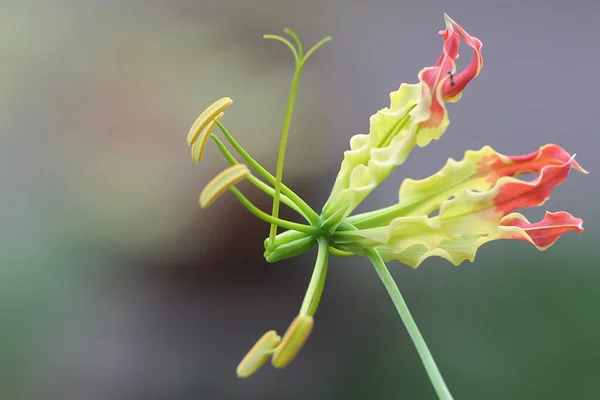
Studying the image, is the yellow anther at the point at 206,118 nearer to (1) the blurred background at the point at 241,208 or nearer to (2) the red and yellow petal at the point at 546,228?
(2) the red and yellow petal at the point at 546,228

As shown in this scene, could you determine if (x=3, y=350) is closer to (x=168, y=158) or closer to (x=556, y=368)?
(x=168, y=158)

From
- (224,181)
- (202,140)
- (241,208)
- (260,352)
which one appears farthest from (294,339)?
(241,208)

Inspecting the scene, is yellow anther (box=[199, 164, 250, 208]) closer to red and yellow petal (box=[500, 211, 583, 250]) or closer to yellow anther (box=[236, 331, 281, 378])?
yellow anther (box=[236, 331, 281, 378])

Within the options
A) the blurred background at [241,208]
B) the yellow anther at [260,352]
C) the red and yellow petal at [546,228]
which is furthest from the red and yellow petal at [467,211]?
the blurred background at [241,208]

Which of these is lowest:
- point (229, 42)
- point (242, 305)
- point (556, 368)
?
point (556, 368)

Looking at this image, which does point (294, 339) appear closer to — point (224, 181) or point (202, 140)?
point (224, 181)

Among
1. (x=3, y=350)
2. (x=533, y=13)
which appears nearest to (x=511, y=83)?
(x=533, y=13)

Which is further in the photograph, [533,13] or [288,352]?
[533,13]
